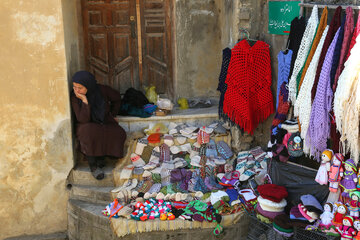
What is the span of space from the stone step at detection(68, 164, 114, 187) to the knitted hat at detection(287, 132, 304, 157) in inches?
87.4

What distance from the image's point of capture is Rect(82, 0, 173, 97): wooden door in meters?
6.35

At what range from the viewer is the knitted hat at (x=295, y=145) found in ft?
14.8

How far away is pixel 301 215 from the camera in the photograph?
432 centimetres

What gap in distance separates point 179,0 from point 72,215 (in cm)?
325

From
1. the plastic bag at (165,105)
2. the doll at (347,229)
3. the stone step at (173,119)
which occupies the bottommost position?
the doll at (347,229)

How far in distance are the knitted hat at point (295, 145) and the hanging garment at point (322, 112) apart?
0.16 meters

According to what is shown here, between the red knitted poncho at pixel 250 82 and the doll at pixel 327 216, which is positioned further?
the red knitted poncho at pixel 250 82

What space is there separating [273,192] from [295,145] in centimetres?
52

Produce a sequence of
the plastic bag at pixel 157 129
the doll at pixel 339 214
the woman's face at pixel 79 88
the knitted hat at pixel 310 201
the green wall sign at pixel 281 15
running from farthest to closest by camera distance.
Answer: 1. the plastic bag at pixel 157 129
2. the woman's face at pixel 79 88
3. the green wall sign at pixel 281 15
4. the knitted hat at pixel 310 201
5. the doll at pixel 339 214

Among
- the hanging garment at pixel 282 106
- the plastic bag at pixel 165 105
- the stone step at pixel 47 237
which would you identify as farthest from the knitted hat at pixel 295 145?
the stone step at pixel 47 237

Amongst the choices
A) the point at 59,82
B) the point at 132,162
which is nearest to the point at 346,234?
the point at 132,162

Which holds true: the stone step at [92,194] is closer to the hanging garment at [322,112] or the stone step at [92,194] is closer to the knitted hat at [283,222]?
the knitted hat at [283,222]

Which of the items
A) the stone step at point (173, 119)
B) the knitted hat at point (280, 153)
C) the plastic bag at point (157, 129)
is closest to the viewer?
the knitted hat at point (280, 153)

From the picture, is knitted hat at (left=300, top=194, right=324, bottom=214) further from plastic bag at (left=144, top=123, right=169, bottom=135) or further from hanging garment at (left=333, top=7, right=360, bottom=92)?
plastic bag at (left=144, top=123, right=169, bottom=135)
